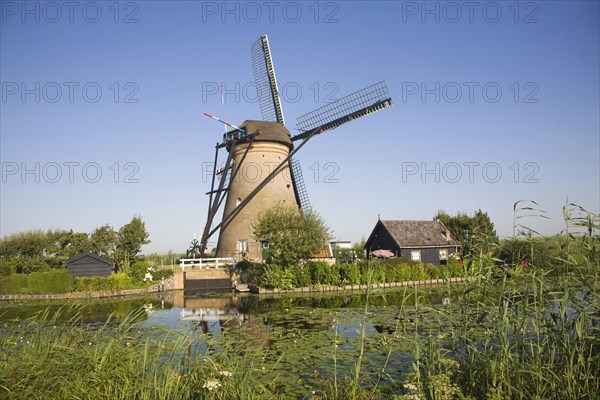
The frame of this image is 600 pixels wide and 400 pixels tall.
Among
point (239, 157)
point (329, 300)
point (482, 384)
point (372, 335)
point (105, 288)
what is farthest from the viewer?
point (239, 157)

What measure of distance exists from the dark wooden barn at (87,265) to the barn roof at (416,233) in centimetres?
1827

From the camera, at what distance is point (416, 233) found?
96.6 ft

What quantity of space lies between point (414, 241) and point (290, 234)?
13.0 meters

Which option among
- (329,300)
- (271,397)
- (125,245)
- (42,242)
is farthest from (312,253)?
(42,242)

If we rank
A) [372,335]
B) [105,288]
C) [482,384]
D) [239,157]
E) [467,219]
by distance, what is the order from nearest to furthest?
[482,384]
[372,335]
[105,288]
[239,157]
[467,219]

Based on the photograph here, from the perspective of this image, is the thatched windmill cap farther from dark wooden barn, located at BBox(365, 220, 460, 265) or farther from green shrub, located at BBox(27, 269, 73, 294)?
green shrub, located at BBox(27, 269, 73, 294)

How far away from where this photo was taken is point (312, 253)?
19.5m

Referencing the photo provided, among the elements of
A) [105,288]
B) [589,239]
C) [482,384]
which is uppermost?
[589,239]

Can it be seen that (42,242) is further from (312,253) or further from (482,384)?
(482,384)

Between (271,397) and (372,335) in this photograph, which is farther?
(372,335)

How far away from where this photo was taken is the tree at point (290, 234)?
61.4 feet

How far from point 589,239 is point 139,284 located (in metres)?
19.9

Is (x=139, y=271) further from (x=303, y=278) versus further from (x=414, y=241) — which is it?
(x=414, y=241)

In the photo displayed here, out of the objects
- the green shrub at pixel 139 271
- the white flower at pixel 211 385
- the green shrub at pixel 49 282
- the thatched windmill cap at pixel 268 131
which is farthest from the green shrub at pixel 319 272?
the white flower at pixel 211 385
